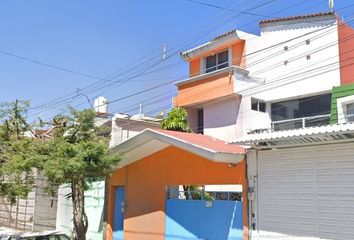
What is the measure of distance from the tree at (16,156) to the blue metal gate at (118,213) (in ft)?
10.9

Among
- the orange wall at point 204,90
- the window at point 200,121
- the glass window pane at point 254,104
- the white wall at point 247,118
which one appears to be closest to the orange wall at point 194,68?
the orange wall at point 204,90

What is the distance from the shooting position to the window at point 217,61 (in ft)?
77.1

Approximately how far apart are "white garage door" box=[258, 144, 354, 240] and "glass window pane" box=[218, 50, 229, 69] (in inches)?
456

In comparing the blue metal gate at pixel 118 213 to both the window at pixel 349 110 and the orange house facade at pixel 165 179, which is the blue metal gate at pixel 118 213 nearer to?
the orange house facade at pixel 165 179

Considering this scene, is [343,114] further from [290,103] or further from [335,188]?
[335,188]

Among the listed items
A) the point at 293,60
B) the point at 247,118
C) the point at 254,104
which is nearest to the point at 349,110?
the point at 293,60

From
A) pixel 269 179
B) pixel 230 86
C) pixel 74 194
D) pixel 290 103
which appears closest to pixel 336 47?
pixel 290 103

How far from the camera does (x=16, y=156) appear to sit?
15.4 meters

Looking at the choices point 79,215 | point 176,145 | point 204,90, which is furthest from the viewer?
point 204,90

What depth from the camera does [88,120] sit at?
1549 centimetres

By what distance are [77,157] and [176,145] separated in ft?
10.1

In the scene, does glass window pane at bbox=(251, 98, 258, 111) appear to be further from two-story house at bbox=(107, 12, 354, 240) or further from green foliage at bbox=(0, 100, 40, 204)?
green foliage at bbox=(0, 100, 40, 204)

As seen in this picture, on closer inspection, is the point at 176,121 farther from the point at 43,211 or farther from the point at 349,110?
the point at 43,211

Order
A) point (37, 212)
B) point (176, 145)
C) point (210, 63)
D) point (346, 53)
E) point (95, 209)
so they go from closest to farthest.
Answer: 1. point (176, 145)
2. point (95, 209)
3. point (346, 53)
4. point (37, 212)
5. point (210, 63)
